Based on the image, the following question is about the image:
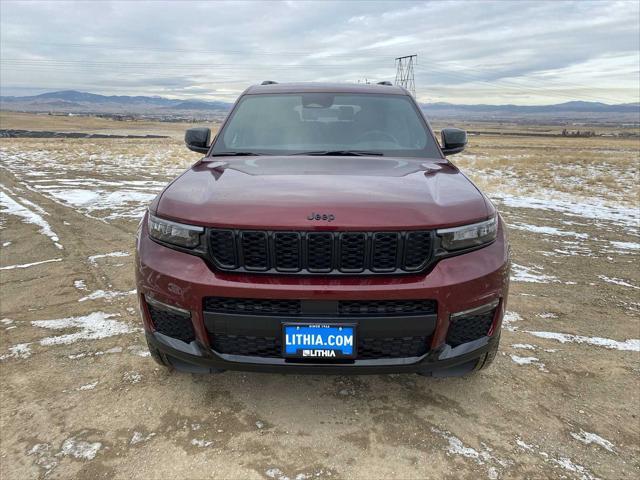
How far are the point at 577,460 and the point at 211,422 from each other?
6.12 ft

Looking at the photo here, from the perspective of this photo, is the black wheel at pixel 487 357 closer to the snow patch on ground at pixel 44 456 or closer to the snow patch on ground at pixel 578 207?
the snow patch on ground at pixel 44 456

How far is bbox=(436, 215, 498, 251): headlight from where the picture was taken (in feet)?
7.26

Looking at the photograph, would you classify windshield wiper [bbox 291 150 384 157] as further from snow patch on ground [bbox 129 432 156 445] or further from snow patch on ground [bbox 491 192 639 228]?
snow patch on ground [bbox 491 192 639 228]

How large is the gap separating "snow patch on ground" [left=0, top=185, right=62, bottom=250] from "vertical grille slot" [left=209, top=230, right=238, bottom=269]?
443 cm

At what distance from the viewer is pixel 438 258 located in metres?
2.21

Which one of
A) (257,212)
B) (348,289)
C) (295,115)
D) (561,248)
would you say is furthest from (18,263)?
(561,248)

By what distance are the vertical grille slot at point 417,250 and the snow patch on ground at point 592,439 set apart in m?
1.28

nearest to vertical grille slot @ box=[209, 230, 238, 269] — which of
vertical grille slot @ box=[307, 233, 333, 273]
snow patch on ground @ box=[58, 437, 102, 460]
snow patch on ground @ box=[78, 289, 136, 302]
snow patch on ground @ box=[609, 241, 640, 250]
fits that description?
vertical grille slot @ box=[307, 233, 333, 273]

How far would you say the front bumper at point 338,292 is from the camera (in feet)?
6.92

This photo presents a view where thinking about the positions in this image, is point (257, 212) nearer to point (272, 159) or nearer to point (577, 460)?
point (272, 159)

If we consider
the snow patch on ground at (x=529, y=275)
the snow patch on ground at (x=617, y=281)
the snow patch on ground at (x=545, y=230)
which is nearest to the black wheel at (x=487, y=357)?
the snow patch on ground at (x=529, y=275)

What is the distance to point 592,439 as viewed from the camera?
7.84 feet

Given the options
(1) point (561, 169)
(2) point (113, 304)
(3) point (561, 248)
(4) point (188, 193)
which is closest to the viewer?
(4) point (188, 193)

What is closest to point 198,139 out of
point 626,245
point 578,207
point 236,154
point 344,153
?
point 236,154
